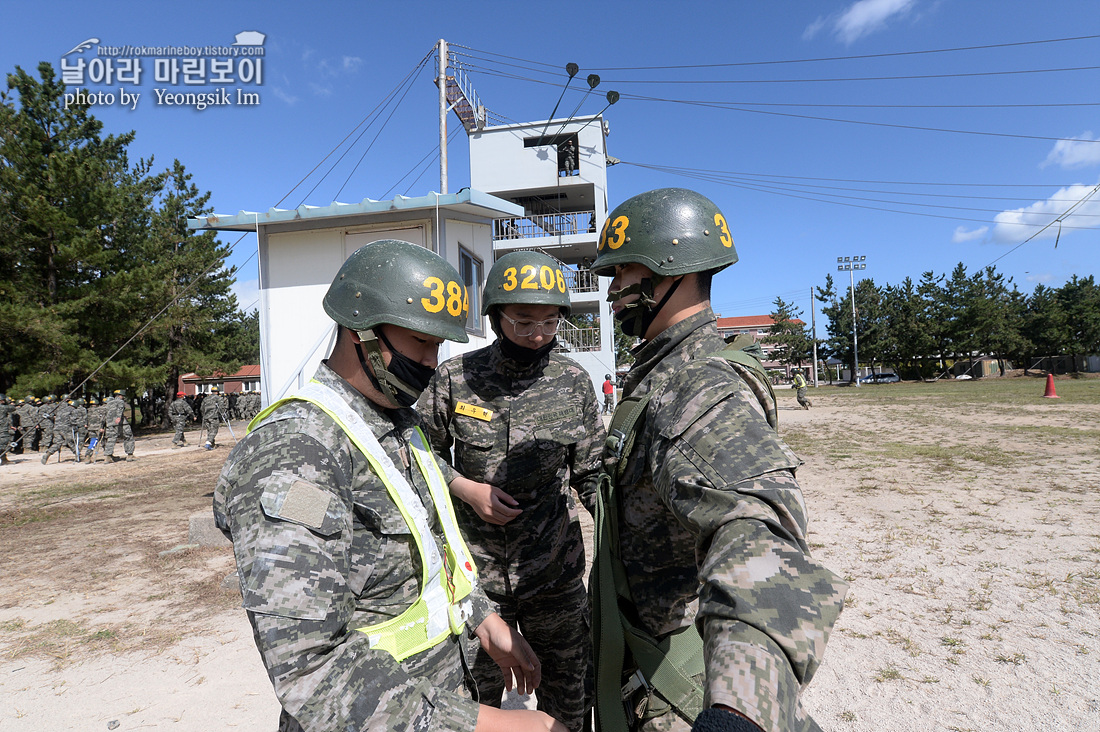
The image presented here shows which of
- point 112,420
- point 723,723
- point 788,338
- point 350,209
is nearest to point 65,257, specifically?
point 112,420

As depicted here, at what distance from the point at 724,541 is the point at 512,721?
780 mm

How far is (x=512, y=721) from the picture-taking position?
143cm

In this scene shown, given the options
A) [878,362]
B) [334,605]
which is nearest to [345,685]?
[334,605]

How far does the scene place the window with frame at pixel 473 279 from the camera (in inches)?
328

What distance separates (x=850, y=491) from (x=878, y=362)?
60833mm

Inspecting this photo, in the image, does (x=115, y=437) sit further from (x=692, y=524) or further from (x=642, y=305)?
(x=692, y=524)

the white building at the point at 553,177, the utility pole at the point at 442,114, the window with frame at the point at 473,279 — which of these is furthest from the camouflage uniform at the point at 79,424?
the white building at the point at 553,177

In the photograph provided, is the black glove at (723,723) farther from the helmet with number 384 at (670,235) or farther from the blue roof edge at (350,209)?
the blue roof edge at (350,209)

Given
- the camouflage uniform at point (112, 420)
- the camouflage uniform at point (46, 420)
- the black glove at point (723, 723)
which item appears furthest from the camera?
the camouflage uniform at point (46, 420)

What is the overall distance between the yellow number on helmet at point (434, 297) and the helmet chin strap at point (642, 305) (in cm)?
57

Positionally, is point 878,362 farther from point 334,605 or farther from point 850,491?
point 334,605

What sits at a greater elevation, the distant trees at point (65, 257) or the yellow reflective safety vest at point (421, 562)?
the distant trees at point (65, 257)

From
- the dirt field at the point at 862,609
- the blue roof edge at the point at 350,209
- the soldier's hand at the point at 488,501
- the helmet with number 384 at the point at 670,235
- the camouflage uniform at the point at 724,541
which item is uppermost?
the blue roof edge at the point at 350,209

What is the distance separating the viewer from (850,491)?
8883mm
